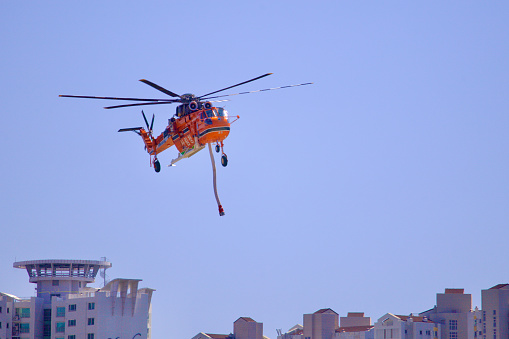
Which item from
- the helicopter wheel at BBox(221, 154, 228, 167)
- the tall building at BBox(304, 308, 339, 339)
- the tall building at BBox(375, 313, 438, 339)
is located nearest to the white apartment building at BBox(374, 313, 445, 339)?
the tall building at BBox(375, 313, 438, 339)

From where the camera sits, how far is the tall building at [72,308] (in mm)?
117312

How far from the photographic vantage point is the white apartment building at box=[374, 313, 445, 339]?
141 m

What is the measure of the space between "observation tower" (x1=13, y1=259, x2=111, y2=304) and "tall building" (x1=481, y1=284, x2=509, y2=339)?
53309 mm

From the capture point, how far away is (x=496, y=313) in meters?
142

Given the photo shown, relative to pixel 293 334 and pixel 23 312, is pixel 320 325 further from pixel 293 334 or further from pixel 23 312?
pixel 23 312

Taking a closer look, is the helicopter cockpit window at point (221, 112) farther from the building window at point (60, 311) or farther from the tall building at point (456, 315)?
the tall building at point (456, 315)

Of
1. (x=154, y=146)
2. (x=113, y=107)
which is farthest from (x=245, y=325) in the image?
(x=113, y=107)

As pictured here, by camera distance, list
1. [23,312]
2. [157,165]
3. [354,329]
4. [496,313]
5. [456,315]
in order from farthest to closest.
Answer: [354,329] → [456,315] → [496,313] → [23,312] → [157,165]

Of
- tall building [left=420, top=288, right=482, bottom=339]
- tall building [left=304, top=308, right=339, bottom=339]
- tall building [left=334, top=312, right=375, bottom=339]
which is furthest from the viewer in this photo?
tall building [left=304, top=308, right=339, bottom=339]

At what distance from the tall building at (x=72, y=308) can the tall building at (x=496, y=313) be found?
46477mm

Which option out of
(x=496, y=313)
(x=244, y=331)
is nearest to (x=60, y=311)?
(x=244, y=331)

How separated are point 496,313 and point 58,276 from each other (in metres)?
57.8

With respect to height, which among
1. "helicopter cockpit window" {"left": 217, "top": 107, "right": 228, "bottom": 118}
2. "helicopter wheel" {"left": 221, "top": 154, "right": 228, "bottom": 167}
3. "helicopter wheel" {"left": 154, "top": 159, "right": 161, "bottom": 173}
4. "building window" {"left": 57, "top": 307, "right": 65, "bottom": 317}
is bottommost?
"building window" {"left": 57, "top": 307, "right": 65, "bottom": 317}

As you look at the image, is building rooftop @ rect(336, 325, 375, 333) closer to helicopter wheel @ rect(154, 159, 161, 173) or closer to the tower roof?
the tower roof
